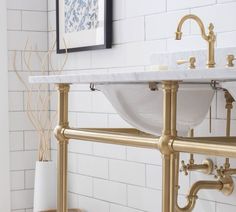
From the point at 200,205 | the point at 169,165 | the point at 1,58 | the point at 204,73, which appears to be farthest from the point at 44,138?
the point at 204,73

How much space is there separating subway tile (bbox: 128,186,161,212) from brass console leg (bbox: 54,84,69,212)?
1.76 ft

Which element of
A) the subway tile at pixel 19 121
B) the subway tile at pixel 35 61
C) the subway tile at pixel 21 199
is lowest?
the subway tile at pixel 21 199

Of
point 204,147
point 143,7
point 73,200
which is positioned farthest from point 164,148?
point 73,200

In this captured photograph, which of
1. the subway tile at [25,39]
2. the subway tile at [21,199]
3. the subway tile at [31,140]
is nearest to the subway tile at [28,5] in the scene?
the subway tile at [25,39]

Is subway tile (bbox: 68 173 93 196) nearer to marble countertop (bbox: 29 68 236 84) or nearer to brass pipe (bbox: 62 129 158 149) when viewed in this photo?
brass pipe (bbox: 62 129 158 149)

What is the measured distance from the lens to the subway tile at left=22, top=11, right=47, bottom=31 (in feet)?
10.5

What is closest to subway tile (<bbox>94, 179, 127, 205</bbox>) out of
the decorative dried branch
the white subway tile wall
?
the white subway tile wall

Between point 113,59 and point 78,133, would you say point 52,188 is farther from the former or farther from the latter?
point 78,133

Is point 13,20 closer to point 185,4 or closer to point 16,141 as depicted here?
point 16,141

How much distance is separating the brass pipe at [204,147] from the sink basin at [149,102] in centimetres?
30

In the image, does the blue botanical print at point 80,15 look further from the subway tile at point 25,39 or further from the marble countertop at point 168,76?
the marble countertop at point 168,76

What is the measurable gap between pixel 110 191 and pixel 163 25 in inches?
33.9

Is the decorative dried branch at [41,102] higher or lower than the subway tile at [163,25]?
lower

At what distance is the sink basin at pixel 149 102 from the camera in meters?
1.81
